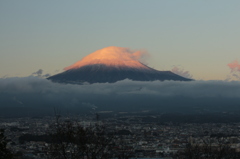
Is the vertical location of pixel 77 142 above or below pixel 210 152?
above

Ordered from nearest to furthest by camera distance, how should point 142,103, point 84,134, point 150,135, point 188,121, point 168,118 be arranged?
point 84,134 → point 150,135 → point 188,121 → point 168,118 → point 142,103

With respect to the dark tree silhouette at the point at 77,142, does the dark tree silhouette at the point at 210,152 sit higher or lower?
lower

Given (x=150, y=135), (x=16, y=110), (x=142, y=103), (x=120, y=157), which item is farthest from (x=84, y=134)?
(x=142, y=103)

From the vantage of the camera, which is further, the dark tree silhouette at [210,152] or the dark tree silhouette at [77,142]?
the dark tree silhouette at [210,152]

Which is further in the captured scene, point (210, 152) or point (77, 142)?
point (210, 152)

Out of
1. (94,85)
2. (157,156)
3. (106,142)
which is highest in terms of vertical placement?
(94,85)

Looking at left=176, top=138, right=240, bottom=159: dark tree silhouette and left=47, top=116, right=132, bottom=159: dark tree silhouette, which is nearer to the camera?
left=47, top=116, right=132, bottom=159: dark tree silhouette

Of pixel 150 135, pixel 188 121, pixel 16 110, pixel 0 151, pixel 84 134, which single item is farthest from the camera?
pixel 16 110

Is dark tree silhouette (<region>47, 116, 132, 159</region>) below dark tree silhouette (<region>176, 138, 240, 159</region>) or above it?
above

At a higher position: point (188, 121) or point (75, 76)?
point (75, 76)

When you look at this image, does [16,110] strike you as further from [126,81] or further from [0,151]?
[0,151]

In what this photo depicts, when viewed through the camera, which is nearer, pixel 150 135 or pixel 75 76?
pixel 150 135
